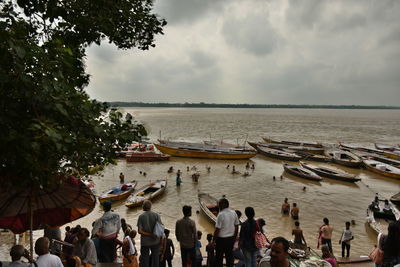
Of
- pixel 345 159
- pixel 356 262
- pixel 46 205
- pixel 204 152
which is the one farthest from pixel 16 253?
pixel 345 159

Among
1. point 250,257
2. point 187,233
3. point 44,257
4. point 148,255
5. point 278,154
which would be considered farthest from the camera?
point 278,154

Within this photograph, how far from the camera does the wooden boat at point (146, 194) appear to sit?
1891 centimetres

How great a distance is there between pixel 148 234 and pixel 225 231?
1.60 m

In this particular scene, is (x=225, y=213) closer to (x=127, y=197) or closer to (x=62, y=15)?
(x=62, y=15)

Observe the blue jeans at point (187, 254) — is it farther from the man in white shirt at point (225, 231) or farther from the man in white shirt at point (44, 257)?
the man in white shirt at point (44, 257)

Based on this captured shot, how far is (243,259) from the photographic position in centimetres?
668

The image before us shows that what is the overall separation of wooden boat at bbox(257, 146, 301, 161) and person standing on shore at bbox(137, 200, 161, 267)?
34301 mm

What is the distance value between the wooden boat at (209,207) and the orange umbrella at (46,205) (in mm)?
10483

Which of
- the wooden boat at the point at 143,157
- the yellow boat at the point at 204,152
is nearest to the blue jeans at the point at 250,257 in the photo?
the wooden boat at the point at 143,157

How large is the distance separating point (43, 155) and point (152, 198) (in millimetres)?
17854

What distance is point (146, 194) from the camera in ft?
68.9

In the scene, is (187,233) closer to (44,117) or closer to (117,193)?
(44,117)

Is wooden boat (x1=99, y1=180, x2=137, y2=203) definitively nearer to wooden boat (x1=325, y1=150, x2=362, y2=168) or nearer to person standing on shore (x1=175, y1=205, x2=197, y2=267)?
person standing on shore (x1=175, y1=205, x2=197, y2=267)

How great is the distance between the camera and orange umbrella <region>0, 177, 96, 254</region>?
4.94m
